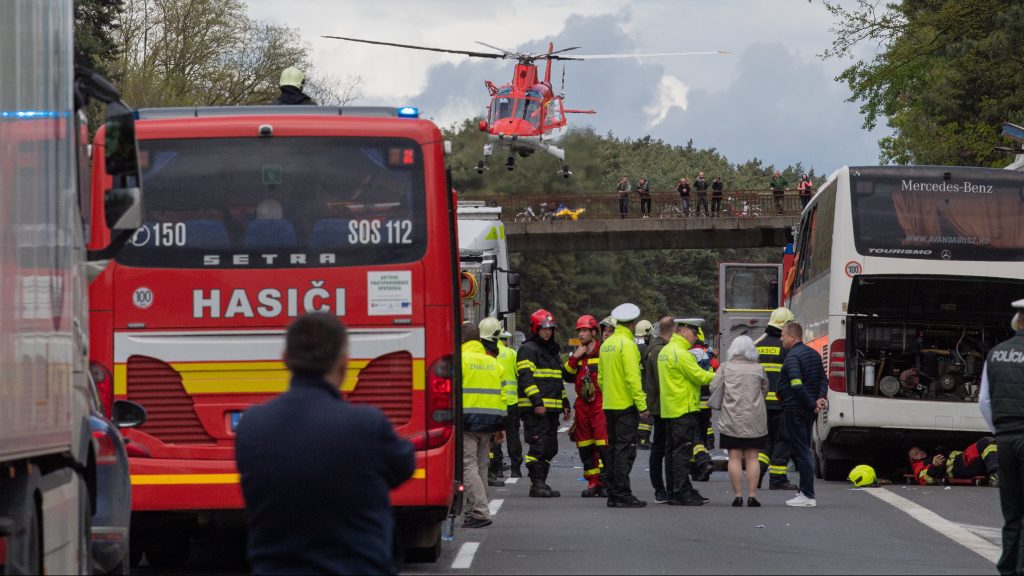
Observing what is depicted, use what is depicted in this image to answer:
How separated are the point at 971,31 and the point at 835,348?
23.2 metres

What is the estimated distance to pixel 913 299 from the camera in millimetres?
20719

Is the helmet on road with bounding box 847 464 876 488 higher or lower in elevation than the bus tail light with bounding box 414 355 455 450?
lower

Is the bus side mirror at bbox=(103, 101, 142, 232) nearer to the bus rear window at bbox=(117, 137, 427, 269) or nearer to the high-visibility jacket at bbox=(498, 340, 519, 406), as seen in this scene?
the bus rear window at bbox=(117, 137, 427, 269)

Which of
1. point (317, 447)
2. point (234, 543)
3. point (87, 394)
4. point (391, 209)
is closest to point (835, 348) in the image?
point (234, 543)

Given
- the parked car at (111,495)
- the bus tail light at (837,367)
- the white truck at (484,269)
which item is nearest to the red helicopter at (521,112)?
the white truck at (484,269)

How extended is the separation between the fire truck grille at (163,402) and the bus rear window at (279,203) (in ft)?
2.03

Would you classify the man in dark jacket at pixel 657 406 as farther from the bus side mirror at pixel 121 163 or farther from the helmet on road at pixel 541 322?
the bus side mirror at pixel 121 163

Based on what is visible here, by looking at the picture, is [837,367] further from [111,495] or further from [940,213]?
[111,495]

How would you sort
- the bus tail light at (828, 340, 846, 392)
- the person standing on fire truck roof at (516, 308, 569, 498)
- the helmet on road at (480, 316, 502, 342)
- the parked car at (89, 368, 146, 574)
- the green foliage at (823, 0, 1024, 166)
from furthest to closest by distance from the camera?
the green foliage at (823, 0, 1024, 166), the bus tail light at (828, 340, 846, 392), the person standing on fire truck roof at (516, 308, 569, 498), the helmet on road at (480, 316, 502, 342), the parked car at (89, 368, 146, 574)

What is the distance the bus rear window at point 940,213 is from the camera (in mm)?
20641

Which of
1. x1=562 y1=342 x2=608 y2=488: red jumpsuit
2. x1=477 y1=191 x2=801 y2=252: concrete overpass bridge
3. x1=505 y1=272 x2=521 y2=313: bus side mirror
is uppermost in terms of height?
x1=477 y1=191 x2=801 y2=252: concrete overpass bridge

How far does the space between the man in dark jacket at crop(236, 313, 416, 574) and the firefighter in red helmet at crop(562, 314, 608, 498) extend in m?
12.6

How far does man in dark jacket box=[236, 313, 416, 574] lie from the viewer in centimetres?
504

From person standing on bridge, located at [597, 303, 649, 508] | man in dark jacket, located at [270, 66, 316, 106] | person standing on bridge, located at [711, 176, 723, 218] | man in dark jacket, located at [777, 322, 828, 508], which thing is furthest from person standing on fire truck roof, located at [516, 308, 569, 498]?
person standing on bridge, located at [711, 176, 723, 218]
